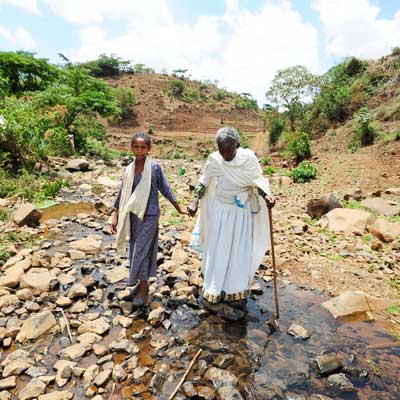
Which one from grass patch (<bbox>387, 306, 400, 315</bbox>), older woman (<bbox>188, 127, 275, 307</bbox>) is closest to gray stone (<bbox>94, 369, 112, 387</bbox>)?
older woman (<bbox>188, 127, 275, 307</bbox>)

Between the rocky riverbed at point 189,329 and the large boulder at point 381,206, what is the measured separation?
143 cm

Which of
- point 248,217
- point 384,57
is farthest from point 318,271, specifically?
point 384,57

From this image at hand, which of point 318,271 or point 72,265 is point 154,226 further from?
point 318,271

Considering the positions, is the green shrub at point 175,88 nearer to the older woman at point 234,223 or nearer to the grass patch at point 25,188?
the grass patch at point 25,188

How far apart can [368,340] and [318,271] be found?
138 centimetres

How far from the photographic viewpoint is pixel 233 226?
3.45 meters

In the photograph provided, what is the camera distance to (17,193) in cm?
761

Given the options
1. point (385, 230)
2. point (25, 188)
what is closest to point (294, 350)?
point (385, 230)

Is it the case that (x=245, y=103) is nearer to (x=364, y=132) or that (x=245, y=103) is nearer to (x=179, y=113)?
(x=179, y=113)

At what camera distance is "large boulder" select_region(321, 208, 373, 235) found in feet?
18.6

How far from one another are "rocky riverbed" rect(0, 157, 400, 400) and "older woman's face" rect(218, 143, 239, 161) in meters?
1.64

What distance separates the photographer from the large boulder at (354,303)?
12.0 ft

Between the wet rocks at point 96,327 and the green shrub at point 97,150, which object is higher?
the green shrub at point 97,150

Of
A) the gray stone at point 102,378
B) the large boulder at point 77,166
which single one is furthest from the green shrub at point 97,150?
the gray stone at point 102,378
